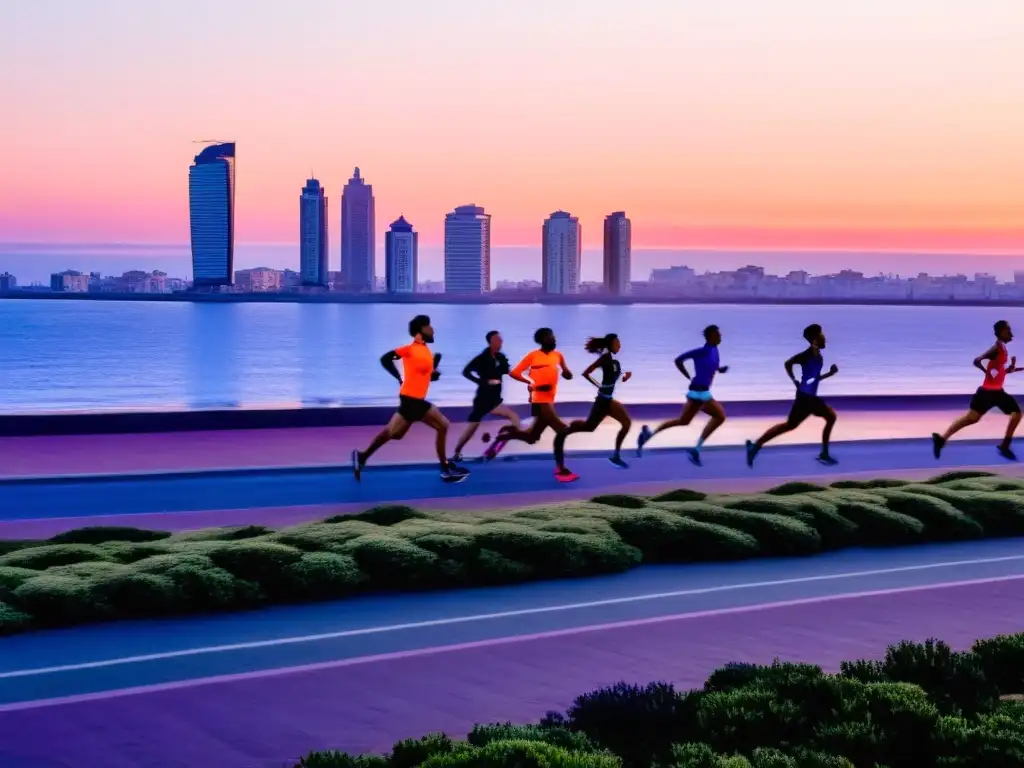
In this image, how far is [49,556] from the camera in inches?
419

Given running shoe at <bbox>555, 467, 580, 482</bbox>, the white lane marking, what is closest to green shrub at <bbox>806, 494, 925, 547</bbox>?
the white lane marking

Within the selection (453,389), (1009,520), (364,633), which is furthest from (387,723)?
(453,389)

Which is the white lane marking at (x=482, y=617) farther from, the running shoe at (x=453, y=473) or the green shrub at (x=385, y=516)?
the running shoe at (x=453, y=473)

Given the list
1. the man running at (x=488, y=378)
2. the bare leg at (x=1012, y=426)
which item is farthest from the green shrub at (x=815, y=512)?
the bare leg at (x=1012, y=426)

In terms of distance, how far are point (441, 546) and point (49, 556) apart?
2.79 meters

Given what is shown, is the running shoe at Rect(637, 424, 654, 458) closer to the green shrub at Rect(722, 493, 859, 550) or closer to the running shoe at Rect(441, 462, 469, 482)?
the running shoe at Rect(441, 462, 469, 482)

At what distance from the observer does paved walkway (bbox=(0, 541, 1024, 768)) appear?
6723 millimetres

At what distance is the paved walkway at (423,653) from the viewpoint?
6.72m

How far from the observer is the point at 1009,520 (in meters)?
13.9

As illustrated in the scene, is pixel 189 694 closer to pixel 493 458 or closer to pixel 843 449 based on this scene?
pixel 493 458

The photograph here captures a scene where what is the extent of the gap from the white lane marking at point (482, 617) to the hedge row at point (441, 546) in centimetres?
89

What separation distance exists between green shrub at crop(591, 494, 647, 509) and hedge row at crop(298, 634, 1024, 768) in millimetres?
6203

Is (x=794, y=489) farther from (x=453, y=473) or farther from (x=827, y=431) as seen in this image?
(x=827, y=431)

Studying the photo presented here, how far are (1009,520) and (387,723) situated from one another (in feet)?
28.6
